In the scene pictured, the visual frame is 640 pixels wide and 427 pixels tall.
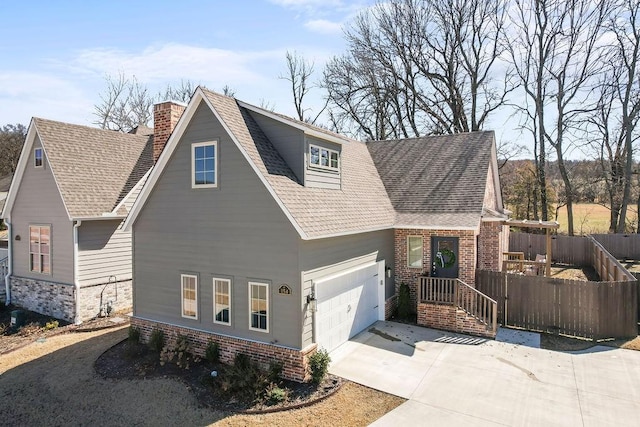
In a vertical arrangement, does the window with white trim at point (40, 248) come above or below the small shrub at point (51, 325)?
above

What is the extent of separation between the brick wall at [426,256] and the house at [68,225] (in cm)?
1015

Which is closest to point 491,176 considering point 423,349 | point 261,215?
point 423,349

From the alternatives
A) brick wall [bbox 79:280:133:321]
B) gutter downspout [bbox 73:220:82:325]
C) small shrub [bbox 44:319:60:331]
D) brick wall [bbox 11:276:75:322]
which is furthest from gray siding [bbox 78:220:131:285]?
small shrub [bbox 44:319:60:331]

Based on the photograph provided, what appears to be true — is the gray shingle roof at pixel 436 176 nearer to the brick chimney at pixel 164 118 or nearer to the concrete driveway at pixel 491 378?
the concrete driveway at pixel 491 378

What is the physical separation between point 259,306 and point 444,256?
7.22m

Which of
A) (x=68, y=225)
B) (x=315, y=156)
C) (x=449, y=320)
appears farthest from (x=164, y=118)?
(x=449, y=320)

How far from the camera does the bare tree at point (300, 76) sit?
37188mm

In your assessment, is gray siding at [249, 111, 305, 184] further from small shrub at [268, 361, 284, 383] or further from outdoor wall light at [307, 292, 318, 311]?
small shrub at [268, 361, 284, 383]

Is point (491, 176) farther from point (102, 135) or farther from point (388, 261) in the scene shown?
point (102, 135)

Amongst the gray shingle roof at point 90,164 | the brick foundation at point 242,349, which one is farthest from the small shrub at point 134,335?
the gray shingle roof at point 90,164

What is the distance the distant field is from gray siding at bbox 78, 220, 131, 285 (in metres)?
31.4

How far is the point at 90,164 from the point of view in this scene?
16484 mm

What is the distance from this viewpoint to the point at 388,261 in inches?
563

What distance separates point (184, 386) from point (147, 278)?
3.70 m
